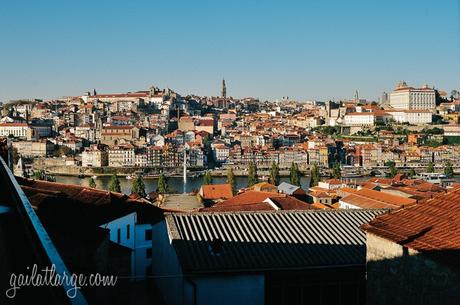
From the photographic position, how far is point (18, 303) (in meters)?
0.93

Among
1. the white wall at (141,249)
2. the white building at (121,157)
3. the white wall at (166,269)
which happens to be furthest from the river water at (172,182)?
the white wall at (166,269)

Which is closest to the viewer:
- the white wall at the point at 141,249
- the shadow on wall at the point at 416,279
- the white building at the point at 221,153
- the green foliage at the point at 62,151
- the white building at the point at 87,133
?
the shadow on wall at the point at 416,279

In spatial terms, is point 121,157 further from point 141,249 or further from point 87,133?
point 141,249

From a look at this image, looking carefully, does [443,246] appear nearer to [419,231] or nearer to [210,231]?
[419,231]

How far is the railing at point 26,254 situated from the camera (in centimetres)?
86

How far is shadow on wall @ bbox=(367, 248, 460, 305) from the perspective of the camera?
5.33 feet

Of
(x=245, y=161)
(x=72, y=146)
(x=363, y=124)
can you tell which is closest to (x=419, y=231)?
(x=245, y=161)

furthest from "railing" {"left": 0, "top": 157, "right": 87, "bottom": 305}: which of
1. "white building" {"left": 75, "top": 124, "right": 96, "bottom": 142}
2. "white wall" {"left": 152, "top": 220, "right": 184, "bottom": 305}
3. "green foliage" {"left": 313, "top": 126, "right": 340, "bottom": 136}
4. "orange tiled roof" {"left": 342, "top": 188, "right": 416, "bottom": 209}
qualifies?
"green foliage" {"left": 313, "top": 126, "right": 340, "bottom": 136}

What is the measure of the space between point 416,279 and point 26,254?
1.24 meters

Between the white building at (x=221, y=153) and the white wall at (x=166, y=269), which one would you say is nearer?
the white wall at (x=166, y=269)

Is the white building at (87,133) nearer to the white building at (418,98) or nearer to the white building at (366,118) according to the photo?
the white building at (366,118)

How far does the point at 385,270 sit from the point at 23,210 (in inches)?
49.0

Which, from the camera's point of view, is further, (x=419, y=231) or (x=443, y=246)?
(x=419, y=231)

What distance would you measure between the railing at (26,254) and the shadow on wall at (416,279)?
116 centimetres
